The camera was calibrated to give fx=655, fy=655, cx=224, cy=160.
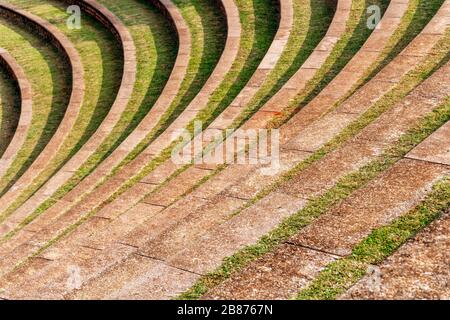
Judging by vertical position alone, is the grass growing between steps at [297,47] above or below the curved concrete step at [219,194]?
above

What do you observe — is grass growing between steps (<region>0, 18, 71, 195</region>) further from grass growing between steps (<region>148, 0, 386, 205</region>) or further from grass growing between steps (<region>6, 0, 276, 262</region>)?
grass growing between steps (<region>148, 0, 386, 205</region>)

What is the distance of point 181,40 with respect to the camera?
15.3m

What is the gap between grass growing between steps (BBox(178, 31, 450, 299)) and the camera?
595 cm

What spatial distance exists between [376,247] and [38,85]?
12400mm

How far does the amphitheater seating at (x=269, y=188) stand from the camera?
583cm

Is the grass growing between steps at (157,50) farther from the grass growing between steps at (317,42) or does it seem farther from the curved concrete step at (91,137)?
the grass growing between steps at (317,42)

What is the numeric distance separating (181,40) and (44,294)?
9.88 m

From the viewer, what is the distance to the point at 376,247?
19.2 feet

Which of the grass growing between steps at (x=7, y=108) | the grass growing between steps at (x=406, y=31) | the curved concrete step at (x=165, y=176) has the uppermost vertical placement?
the grass growing between steps at (x=406, y=31)

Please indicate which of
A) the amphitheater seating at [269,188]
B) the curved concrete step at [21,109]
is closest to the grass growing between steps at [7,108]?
the curved concrete step at [21,109]

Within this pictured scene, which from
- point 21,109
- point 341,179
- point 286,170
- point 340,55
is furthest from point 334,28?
point 21,109

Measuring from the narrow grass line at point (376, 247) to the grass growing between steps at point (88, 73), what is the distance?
263 inches

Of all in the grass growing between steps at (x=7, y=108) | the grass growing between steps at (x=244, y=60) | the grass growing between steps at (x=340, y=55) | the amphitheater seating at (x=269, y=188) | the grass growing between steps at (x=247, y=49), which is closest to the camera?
the amphitheater seating at (x=269, y=188)
